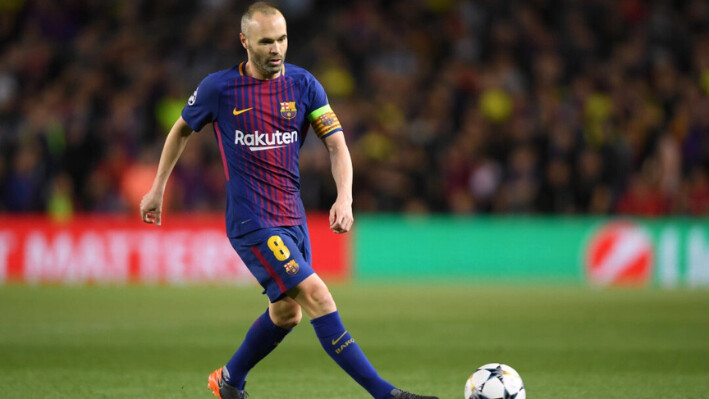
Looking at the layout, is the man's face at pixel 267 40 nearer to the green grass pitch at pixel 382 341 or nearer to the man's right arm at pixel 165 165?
the man's right arm at pixel 165 165

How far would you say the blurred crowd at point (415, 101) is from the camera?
16281 mm

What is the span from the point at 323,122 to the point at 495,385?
1.65m

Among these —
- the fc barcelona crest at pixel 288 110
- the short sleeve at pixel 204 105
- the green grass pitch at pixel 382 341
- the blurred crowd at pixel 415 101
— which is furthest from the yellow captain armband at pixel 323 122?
the blurred crowd at pixel 415 101

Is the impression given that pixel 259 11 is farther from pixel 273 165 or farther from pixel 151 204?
pixel 151 204

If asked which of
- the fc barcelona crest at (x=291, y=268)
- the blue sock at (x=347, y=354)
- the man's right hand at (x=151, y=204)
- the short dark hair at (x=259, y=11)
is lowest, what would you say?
the blue sock at (x=347, y=354)

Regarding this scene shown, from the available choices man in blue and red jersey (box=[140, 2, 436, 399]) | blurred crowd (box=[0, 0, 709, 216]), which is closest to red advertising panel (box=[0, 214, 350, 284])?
blurred crowd (box=[0, 0, 709, 216])

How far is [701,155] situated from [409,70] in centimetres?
514

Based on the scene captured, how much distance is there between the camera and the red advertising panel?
16.0 metres

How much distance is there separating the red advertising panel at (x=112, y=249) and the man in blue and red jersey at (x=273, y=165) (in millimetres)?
10383

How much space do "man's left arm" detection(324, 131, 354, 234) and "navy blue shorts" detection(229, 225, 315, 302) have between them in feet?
0.84

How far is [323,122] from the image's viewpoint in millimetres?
5633

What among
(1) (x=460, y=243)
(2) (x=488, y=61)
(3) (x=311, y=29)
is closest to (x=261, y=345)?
(1) (x=460, y=243)

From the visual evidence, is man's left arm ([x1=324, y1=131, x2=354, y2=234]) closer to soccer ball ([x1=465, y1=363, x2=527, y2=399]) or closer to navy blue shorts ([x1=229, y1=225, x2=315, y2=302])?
A: navy blue shorts ([x1=229, y1=225, x2=315, y2=302])

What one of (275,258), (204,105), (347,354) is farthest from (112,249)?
(347,354)
